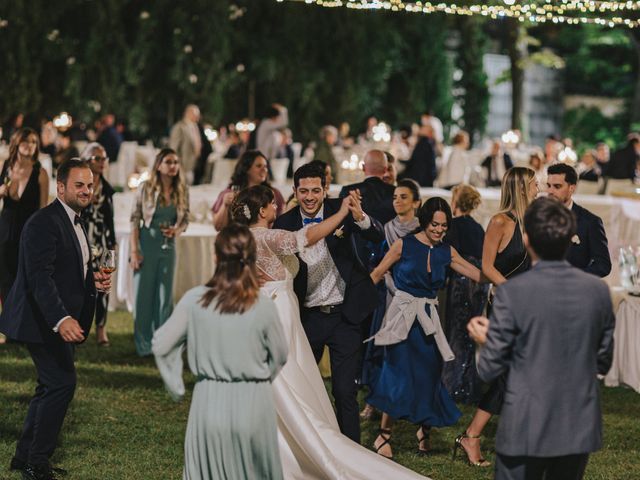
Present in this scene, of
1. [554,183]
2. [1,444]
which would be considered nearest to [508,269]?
[554,183]

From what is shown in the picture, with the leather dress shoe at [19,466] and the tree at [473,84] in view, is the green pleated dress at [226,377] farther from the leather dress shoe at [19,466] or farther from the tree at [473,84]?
the tree at [473,84]

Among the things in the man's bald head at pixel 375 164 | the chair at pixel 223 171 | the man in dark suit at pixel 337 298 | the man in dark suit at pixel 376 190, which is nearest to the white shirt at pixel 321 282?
the man in dark suit at pixel 337 298

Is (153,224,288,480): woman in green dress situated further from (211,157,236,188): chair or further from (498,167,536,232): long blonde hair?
(211,157,236,188): chair

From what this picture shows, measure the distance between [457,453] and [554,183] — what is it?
1.77 meters

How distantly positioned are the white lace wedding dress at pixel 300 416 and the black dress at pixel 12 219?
3.73 meters

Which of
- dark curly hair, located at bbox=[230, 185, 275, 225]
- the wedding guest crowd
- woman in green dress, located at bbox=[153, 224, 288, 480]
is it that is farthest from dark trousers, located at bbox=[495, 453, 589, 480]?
dark curly hair, located at bbox=[230, 185, 275, 225]

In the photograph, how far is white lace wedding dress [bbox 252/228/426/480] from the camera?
6.13 m

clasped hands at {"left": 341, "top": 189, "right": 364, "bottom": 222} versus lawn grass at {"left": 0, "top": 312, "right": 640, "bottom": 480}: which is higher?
clasped hands at {"left": 341, "top": 189, "right": 364, "bottom": 222}

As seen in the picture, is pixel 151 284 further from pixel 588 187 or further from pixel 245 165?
pixel 588 187

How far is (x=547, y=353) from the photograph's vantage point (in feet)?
14.7

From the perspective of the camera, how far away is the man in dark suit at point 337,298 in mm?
6777

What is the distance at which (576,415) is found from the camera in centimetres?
453

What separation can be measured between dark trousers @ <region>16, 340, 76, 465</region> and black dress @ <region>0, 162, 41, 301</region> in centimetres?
326

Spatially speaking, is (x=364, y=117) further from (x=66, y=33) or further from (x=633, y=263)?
(x=633, y=263)
